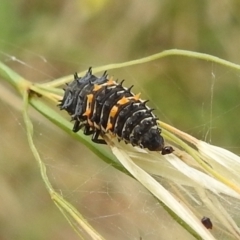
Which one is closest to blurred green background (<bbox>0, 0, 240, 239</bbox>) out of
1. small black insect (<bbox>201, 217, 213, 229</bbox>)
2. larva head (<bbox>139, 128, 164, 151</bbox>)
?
larva head (<bbox>139, 128, 164, 151</bbox>)

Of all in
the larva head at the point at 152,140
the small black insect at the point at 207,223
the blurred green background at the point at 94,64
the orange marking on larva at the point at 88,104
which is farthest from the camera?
the blurred green background at the point at 94,64

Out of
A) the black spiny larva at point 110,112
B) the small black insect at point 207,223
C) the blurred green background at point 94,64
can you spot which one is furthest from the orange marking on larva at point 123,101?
the blurred green background at point 94,64

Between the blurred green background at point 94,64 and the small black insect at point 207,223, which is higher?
the blurred green background at point 94,64

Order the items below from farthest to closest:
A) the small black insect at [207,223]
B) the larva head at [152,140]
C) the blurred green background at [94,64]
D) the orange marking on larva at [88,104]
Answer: the blurred green background at [94,64] → the orange marking on larva at [88,104] → the larva head at [152,140] → the small black insect at [207,223]

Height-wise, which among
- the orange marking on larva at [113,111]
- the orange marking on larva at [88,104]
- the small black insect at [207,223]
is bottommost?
the small black insect at [207,223]

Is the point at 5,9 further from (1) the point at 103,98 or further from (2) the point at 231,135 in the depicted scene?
(1) the point at 103,98

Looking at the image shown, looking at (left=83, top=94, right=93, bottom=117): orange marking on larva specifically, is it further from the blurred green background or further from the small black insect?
the blurred green background

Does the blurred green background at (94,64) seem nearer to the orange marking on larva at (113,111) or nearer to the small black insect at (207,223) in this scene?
the orange marking on larva at (113,111)
